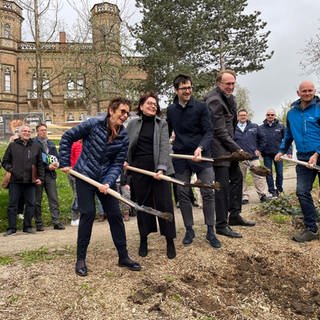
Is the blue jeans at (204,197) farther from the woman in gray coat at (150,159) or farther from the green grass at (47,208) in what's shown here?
the green grass at (47,208)

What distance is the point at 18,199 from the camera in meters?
7.00

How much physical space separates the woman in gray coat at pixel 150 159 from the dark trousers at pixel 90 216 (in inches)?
18.0

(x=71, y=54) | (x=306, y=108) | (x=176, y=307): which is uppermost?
(x=71, y=54)

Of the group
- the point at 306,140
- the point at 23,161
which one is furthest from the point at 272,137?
the point at 23,161

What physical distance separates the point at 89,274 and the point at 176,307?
1119 mm

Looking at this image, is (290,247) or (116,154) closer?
(116,154)

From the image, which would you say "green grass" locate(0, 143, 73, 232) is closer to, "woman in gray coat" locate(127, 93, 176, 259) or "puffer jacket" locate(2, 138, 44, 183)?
"puffer jacket" locate(2, 138, 44, 183)

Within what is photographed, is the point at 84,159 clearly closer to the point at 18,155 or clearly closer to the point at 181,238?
the point at 181,238

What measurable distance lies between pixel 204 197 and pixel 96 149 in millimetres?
1712

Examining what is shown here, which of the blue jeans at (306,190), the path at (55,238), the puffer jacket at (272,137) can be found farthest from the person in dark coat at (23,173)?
the puffer jacket at (272,137)

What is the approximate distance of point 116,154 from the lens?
4.50 m

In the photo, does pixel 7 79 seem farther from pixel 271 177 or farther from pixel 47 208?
pixel 271 177

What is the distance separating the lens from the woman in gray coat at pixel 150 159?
15.9ft

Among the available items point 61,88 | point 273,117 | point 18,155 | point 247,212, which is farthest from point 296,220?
point 61,88
